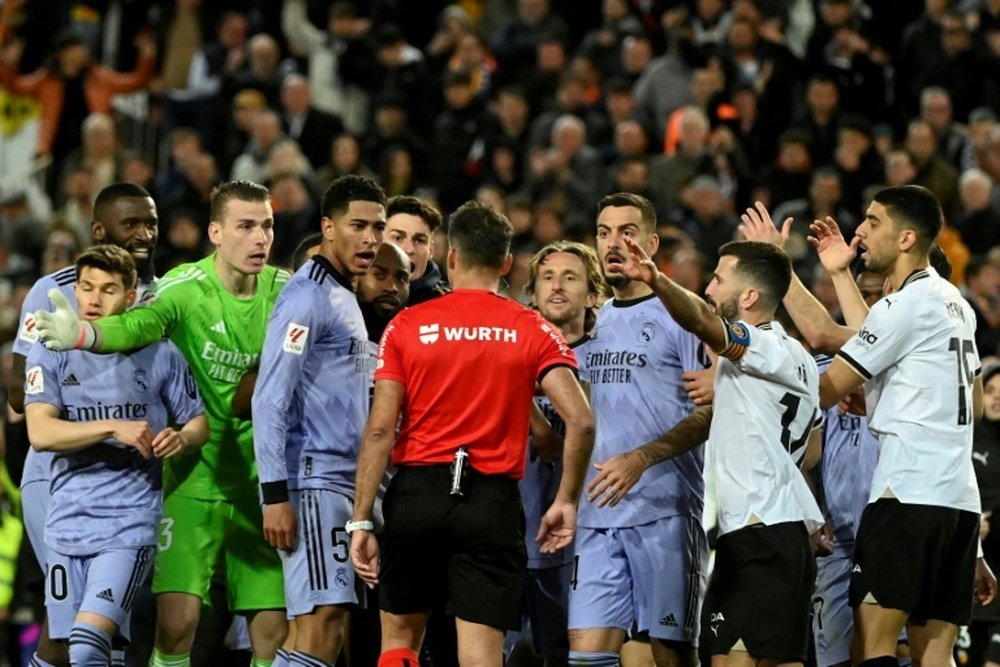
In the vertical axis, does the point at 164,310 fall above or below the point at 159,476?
above

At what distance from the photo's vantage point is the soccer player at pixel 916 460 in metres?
8.08

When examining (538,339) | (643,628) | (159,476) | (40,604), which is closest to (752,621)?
(643,628)

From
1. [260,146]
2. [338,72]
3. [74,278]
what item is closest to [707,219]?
[260,146]

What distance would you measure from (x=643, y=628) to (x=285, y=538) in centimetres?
190

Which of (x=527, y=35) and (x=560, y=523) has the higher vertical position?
(x=527, y=35)

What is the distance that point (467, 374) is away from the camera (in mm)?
7680

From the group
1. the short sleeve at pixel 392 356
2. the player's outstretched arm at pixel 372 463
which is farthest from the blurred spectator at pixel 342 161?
the player's outstretched arm at pixel 372 463

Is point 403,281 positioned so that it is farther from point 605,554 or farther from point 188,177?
point 188,177

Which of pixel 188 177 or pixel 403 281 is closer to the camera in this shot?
pixel 403 281

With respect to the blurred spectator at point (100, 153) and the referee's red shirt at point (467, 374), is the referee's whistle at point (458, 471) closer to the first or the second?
the referee's red shirt at point (467, 374)

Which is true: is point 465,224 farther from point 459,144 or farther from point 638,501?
point 459,144

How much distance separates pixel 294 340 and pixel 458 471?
47.0 inches

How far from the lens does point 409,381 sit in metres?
7.73

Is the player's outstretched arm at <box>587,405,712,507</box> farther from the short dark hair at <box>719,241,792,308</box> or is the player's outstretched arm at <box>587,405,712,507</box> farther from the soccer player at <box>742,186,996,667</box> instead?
the short dark hair at <box>719,241,792,308</box>
